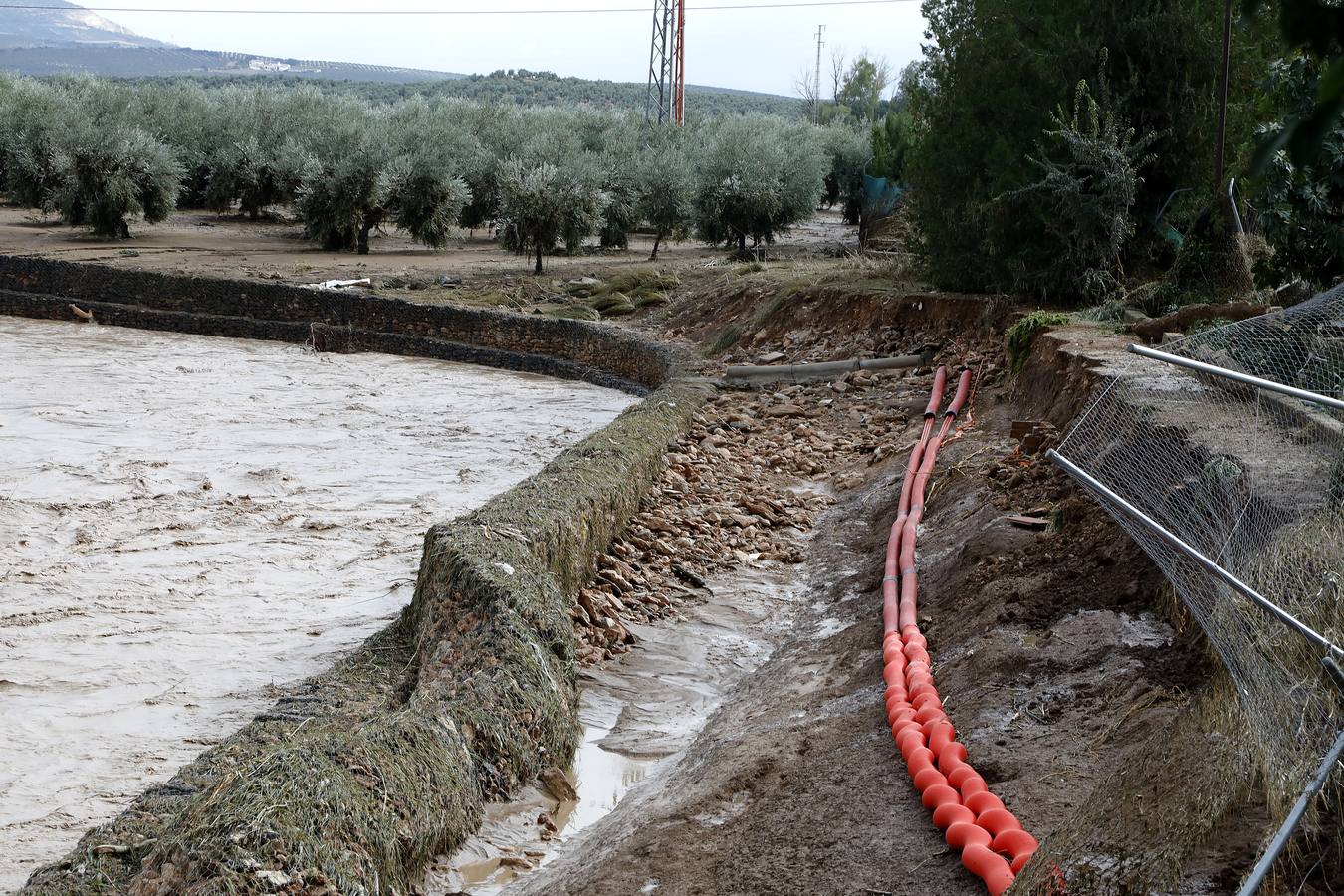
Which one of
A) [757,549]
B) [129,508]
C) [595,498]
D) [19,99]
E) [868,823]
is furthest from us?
[19,99]

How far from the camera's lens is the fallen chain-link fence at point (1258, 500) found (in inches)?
126

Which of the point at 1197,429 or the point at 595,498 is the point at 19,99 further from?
the point at 1197,429

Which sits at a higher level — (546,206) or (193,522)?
(546,206)

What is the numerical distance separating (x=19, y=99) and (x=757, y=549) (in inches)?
1421

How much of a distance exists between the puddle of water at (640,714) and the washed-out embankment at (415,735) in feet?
0.43

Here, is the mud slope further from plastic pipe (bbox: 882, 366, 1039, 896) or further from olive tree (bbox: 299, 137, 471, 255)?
olive tree (bbox: 299, 137, 471, 255)

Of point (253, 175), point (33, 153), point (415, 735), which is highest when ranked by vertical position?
point (33, 153)

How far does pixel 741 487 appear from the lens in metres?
10.9

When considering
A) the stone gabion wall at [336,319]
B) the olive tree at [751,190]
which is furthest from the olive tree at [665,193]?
the stone gabion wall at [336,319]

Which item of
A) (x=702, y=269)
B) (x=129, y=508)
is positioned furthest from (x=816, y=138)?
(x=129, y=508)

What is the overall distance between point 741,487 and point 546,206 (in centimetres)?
1563

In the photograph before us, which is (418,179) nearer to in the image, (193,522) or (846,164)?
(846,164)

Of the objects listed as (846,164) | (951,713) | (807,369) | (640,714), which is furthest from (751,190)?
(951,713)

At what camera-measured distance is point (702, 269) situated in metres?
24.1
